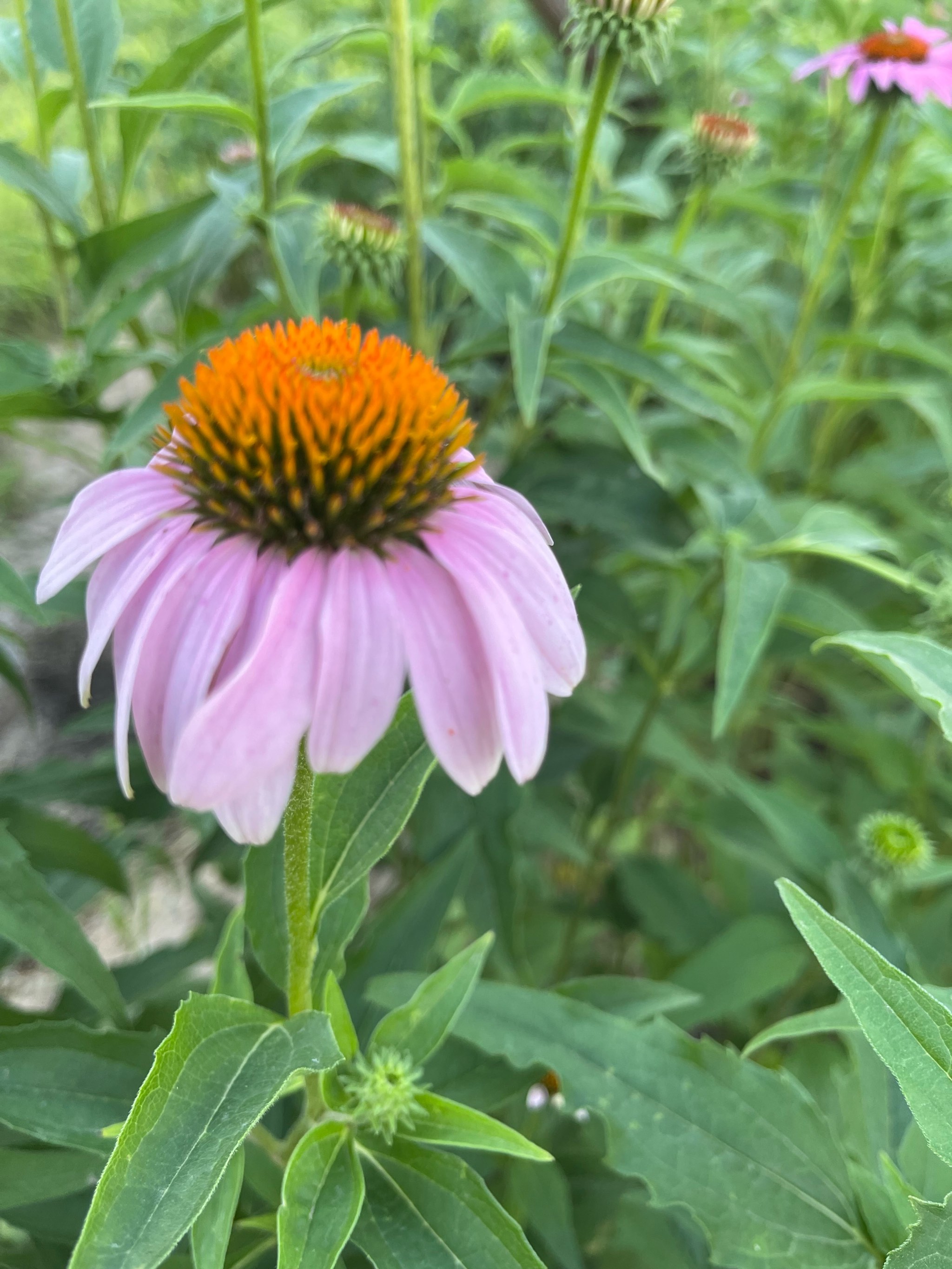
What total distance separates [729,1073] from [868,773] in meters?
1.01

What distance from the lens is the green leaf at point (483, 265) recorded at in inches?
31.2

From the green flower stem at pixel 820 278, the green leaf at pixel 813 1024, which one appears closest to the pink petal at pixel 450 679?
the green leaf at pixel 813 1024

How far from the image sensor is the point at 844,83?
1.20m

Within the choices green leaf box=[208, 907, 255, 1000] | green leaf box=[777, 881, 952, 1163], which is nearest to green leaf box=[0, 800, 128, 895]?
green leaf box=[208, 907, 255, 1000]

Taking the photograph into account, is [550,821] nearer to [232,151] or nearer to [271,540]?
[271,540]

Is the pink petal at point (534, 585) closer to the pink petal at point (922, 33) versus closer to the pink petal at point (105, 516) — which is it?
the pink petal at point (105, 516)

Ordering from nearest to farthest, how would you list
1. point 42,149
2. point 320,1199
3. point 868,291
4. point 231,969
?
point 320,1199, point 231,969, point 42,149, point 868,291

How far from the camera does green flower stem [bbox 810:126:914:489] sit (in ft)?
4.00

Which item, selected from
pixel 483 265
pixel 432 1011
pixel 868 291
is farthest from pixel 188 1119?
pixel 868 291

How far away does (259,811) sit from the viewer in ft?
1.20

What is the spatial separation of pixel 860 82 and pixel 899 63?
0.06 m

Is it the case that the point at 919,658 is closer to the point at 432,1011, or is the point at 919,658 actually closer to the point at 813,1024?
the point at 813,1024

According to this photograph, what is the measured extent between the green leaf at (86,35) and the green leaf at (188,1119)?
0.86 meters

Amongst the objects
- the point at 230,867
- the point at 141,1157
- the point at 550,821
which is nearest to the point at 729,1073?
the point at 141,1157
